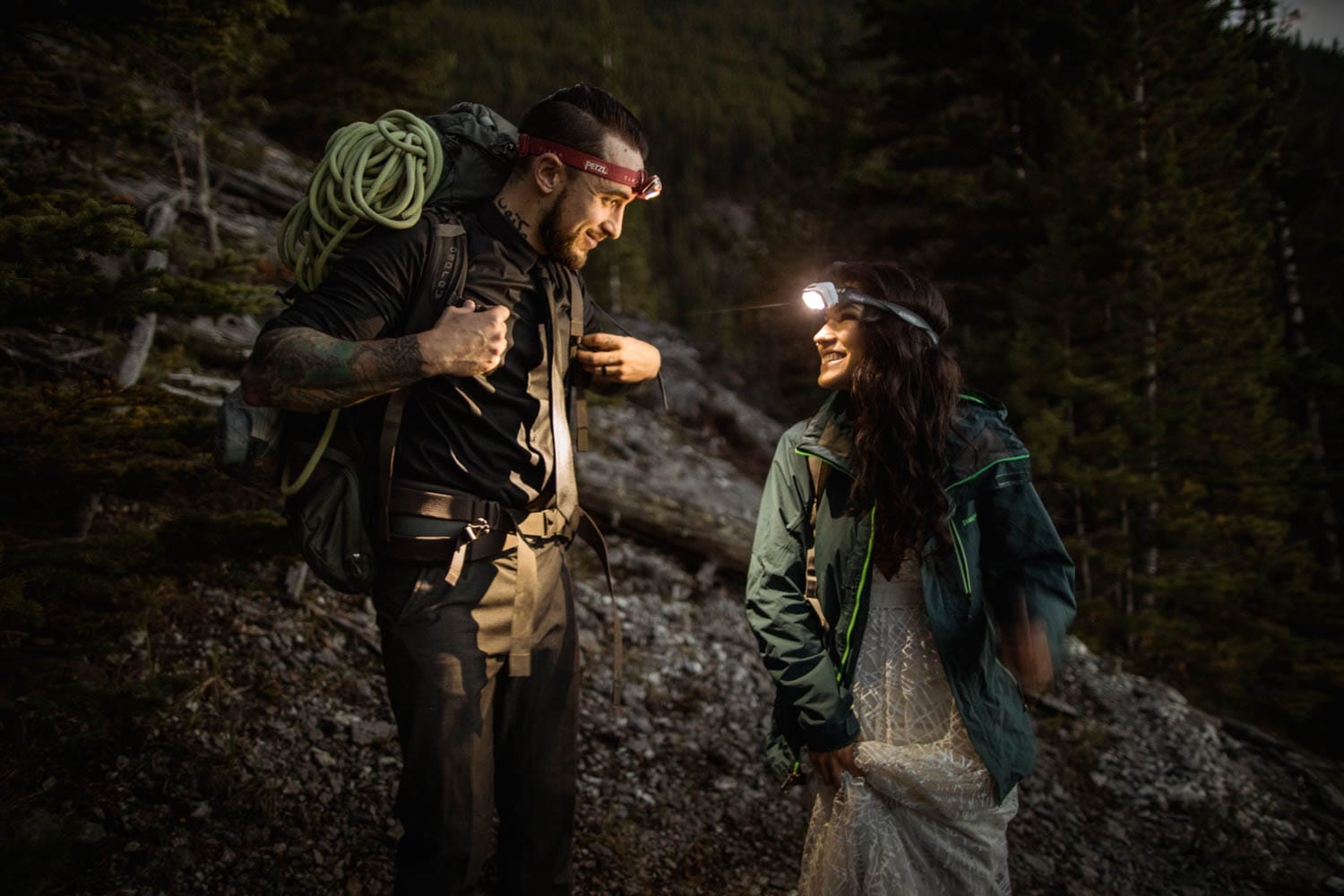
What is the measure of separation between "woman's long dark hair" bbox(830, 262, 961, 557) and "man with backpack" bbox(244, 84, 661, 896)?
907 millimetres

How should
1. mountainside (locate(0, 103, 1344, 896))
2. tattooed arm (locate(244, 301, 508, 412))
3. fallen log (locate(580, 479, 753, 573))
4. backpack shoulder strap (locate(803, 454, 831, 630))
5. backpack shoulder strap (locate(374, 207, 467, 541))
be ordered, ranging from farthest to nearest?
1. fallen log (locate(580, 479, 753, 573))
2. mountainside (locate(0, 103, 1344, 896))
3. backpack shoulder strap (locate(803, 454, 831, 630))
4. backpack shoulder strap (locate(374, 207, 467, 541))
5. tattooed arm (locate(244, 301, 508, 412))

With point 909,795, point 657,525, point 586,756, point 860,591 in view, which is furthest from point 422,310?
point 657,525

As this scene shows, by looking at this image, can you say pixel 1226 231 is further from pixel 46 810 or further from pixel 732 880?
pixel 46 810

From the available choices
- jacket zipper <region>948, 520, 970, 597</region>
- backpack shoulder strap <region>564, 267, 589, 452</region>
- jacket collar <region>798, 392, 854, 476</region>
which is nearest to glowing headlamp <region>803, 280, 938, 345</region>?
jacket collar <region>798, 392, 854, 476</region>

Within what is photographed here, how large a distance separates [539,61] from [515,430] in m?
99.9

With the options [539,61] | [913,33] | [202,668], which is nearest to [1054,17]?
[913,33]

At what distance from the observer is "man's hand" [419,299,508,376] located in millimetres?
1989

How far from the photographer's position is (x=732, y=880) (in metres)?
3.66

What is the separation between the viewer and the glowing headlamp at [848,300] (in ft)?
8.18

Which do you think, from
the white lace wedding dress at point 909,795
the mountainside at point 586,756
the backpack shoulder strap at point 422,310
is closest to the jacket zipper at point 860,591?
the white lace wedding dress at point 909,795

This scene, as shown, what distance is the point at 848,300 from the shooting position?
256 centimetres

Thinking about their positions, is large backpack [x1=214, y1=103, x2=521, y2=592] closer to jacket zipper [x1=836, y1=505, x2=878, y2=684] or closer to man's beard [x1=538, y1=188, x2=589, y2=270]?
man's beard [x1=538, y1=188, x2=589, y2=270]

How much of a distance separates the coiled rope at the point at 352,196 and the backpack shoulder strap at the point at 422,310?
120 mm

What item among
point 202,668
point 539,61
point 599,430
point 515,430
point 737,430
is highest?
point 539,61
